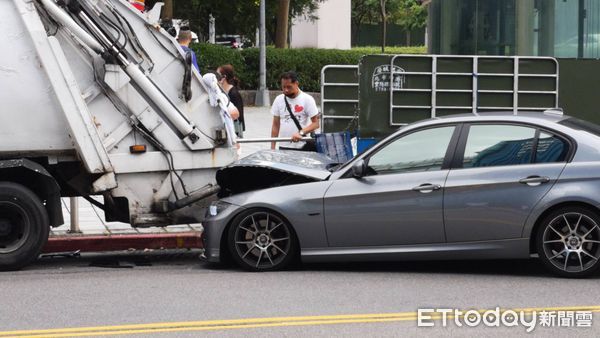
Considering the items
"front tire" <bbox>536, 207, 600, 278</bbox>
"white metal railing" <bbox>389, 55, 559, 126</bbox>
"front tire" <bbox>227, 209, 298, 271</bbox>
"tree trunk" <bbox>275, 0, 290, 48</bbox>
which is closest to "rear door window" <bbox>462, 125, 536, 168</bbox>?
"front tire" <bbox>536, 207, 600, 278</bbox>

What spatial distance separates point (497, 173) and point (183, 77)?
3.28m

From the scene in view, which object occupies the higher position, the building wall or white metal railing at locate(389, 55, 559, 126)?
the building wall

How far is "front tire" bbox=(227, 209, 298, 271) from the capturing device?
9797 mm

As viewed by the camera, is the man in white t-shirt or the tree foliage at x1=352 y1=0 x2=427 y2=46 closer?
the man in white t-shirt

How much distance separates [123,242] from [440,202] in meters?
3.82

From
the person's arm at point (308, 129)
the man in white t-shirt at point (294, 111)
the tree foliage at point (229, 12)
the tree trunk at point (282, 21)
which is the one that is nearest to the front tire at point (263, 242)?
the person's arm at point (308, 129)

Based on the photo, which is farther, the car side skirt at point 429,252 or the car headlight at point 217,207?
the car headlight at point 217,207

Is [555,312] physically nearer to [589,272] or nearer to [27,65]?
[589,272]

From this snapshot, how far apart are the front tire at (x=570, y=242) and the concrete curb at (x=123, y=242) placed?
3894mm

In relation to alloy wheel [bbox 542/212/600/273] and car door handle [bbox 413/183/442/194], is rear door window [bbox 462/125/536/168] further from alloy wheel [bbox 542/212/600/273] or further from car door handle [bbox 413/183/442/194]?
alloy wheel [bbox 542/212/600/273]

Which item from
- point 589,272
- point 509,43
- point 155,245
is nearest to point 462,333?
point 589,272

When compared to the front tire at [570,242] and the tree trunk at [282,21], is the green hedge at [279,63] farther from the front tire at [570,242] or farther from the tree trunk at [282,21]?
the front tire at [570,242]

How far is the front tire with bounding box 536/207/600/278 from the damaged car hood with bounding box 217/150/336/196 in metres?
1.99

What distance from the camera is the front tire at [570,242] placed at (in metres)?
9.09
